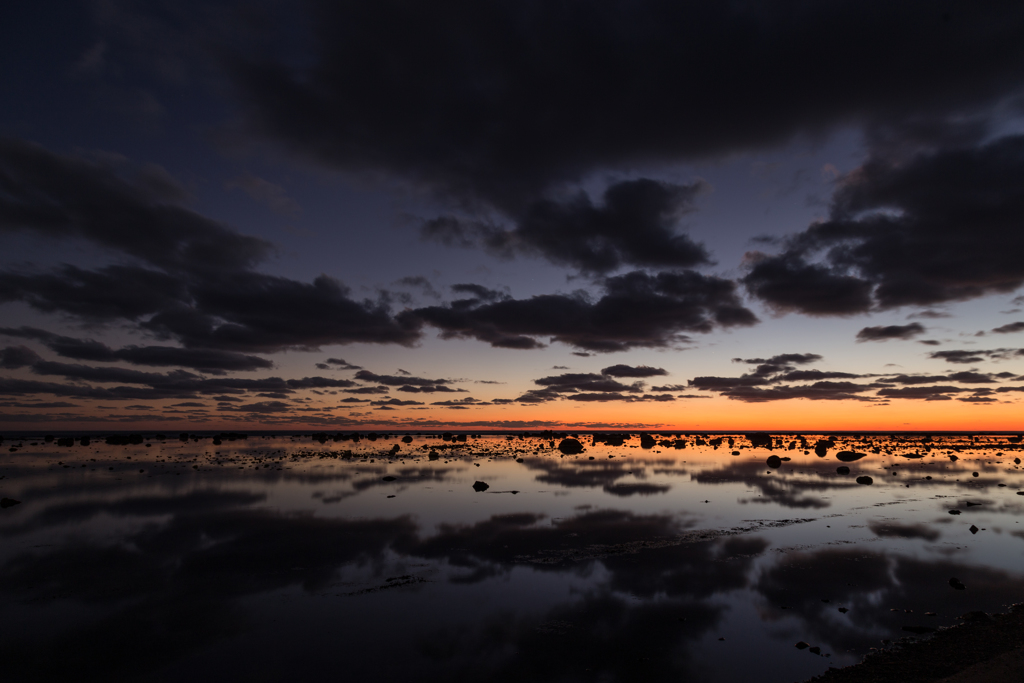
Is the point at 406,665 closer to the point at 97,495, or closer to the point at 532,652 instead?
the point at 532,652

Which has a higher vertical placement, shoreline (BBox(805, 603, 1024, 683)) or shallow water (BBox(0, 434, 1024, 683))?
shoreline (BBox(805, 603, 1024, 683))

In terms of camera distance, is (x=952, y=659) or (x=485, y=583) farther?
(x=485, y=583)

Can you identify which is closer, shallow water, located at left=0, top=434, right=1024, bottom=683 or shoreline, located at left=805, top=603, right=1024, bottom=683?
shoreline, located at left=805, top=603, right=1024, bottom=683

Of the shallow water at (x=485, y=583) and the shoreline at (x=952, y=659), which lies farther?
the shallow water at (x=485, y=583)

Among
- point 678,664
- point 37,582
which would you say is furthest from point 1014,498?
point 37,582

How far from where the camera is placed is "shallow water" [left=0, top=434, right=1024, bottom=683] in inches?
364

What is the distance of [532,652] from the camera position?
9461 mm

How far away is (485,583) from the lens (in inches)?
528

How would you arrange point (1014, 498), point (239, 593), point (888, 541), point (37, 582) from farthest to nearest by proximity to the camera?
point (1014, 498) < point (888, 541) < point (37, 582) < point (239, 593)

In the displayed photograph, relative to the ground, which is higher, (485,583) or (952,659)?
(952,659)

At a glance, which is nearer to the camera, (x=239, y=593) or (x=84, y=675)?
(x=84, y=675)

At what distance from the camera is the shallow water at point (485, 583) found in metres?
9.26

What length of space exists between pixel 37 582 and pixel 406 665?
13.0 m

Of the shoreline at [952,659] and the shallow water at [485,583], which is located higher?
the shoreline at [952,659]
